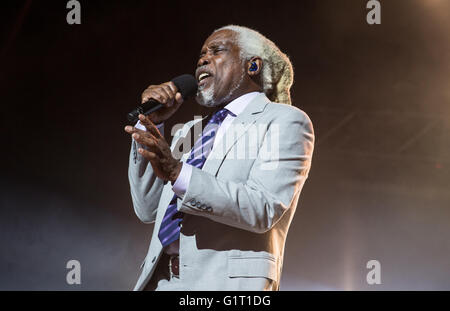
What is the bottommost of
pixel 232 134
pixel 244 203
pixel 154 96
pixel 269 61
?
pixel 244 203

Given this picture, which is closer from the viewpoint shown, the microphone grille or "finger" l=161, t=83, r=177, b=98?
"finger" l=161, t=83, r=177, b=98

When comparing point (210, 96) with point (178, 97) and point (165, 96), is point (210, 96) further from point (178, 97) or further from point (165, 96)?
point (165, 96)

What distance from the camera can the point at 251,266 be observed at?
1.37m

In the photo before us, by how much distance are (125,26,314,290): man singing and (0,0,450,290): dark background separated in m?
2.15

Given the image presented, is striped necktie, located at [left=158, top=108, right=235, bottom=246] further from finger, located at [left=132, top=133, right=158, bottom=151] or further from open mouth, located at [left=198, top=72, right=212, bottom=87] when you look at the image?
finger, located at [left=132, top=133, right=158, bottom=151]

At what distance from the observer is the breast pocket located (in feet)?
4.47

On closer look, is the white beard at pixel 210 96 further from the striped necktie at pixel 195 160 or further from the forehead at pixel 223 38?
the forehead at pixel 223 38

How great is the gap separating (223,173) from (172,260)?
327 mm

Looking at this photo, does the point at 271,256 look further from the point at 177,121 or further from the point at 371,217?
the point at 371,217

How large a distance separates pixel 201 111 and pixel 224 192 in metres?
→ 2.70

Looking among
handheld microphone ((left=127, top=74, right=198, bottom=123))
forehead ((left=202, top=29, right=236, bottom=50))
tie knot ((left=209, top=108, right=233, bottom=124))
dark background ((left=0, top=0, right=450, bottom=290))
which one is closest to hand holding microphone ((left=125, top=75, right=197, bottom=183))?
handheld microphone ((left=127, top=74, right=198, bottom=123))

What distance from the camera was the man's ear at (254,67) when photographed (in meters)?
1.90

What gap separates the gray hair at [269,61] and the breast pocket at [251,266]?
2.60 ft

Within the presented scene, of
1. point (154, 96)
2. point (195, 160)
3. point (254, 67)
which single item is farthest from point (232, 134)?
point (254, 67)
